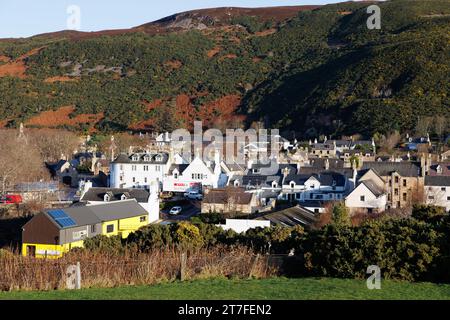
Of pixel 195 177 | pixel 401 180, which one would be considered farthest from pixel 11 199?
pixel 401 180

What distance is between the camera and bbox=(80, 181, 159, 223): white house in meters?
43.2

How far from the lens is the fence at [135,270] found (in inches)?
687

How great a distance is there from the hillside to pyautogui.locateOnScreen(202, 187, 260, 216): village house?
151 feet

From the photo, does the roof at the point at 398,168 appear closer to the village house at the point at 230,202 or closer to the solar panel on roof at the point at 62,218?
the village house at the point at 230,202

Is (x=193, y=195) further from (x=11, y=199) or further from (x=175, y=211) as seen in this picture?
(x=11, y=199)

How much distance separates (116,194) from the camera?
4447 centimetres

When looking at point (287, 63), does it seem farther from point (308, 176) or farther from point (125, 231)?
point (125, 231)

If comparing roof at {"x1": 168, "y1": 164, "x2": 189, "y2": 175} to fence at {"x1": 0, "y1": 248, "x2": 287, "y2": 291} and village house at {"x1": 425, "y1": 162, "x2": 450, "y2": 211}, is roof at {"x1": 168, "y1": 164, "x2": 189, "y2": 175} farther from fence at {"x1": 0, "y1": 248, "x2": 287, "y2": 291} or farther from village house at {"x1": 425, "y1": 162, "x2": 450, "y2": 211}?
fence at {"x1": 0, "y1": 248, "x2": 287, "y2": 291}

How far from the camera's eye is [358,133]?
91.6m

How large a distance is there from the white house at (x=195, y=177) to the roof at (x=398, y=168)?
41.5ft

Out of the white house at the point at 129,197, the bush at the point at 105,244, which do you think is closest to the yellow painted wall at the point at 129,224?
the white house at the point at 129,197

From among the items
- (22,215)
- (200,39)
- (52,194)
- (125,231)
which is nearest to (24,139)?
(52,194)

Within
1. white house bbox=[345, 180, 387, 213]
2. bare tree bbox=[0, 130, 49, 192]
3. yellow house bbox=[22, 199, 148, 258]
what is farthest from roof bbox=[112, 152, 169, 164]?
yellow house bbox=[22, 199, 148, 258]

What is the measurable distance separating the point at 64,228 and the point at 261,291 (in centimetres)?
1917
